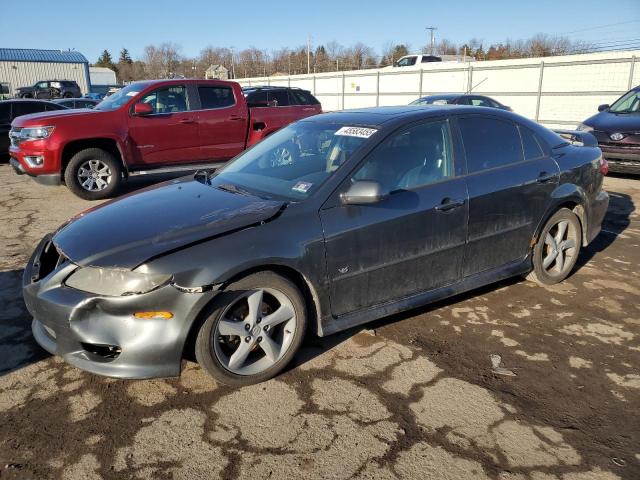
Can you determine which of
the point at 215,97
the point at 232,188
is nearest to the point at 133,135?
the point at 215,97

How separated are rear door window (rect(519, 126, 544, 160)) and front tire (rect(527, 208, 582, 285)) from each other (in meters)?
0.56

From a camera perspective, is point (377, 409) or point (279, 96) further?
point (279, 96)

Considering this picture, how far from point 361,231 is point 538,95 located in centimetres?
1810

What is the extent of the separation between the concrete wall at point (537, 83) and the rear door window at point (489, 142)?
15361 millimetres

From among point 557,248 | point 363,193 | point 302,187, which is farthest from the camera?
point 557,248

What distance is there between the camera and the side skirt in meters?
3.26

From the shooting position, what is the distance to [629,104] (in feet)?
33.3

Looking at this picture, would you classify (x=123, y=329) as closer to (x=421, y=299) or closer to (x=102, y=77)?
(x=421, y=299)

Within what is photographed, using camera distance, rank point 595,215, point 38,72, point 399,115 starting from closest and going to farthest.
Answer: point 399,115
point 595,215
point 38,72

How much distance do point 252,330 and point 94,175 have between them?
6068 mm

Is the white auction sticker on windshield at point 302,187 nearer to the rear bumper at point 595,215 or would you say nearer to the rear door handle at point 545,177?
the rear door handle at point 545,177

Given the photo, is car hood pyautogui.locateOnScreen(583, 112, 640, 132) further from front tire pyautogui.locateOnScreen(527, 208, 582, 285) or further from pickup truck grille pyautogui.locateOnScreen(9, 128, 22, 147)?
pickup truck grille pyautogui.locateOnScreen(9, 128, 22, 147)

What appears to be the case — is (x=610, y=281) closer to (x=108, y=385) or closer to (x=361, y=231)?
(x=361, y=231)

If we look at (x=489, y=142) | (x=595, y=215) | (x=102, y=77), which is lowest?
(x=595, y=215)
